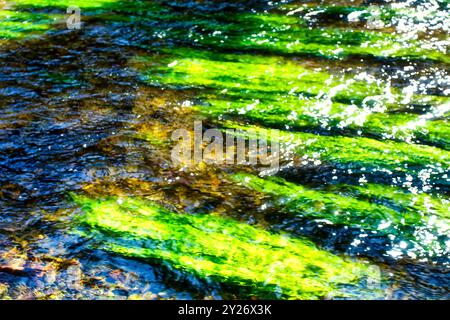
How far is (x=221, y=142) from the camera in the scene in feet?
15.7

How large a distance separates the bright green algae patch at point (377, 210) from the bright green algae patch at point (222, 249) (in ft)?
1.17

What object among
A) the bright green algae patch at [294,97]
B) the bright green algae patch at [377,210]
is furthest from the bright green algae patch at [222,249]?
the bright green algae patch at [294,97]

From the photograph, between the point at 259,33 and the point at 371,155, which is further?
the point at 259,33

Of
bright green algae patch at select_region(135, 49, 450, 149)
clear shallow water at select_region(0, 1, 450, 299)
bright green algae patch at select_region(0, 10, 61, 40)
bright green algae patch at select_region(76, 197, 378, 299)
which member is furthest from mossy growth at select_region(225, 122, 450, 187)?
bright green algae patch at select_region(0, 10, 61, 40)

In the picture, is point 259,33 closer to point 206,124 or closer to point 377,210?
point 206,124

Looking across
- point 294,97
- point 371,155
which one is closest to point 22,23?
point 294,97

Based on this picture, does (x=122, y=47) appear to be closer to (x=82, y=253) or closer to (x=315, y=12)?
(x=315, y=12)

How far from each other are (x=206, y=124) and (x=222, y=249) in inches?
68.6

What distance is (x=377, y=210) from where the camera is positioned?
12.7 ft

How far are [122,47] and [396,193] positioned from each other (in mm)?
3842

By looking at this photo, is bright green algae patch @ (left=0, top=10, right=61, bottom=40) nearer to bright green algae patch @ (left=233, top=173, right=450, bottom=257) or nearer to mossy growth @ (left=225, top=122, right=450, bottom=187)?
mossy growth @ (left=225, top=122, right=450, bottom=187)

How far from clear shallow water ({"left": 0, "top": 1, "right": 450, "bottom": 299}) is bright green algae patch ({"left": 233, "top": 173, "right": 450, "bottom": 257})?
0.01 metres

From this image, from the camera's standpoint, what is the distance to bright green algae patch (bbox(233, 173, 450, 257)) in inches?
142
